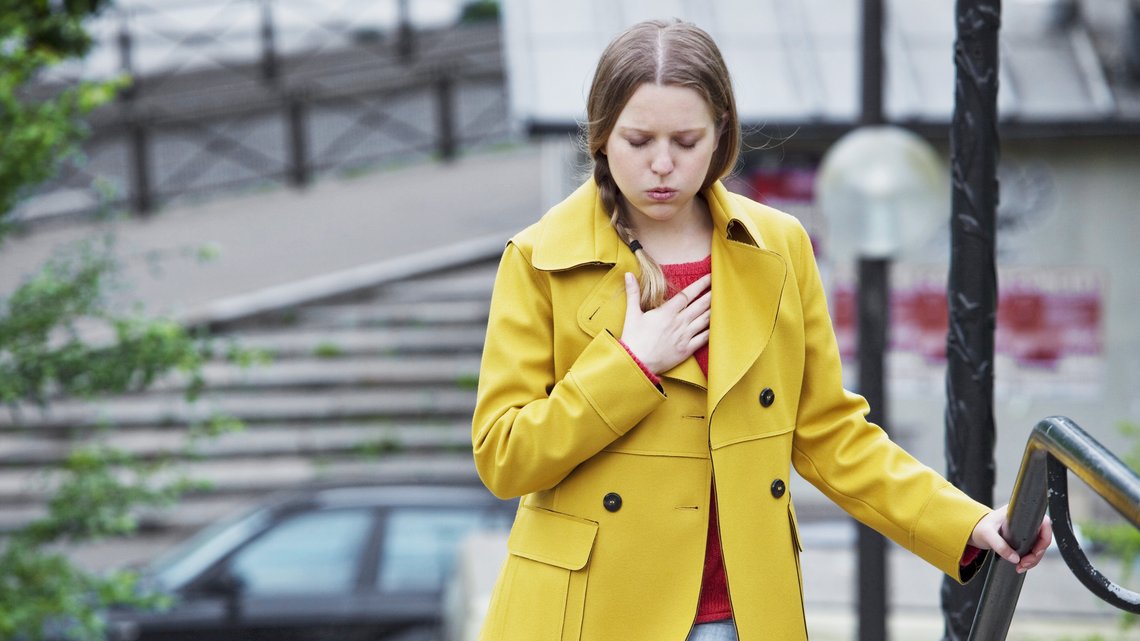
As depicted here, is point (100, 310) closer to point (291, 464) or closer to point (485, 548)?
point (485, 548)

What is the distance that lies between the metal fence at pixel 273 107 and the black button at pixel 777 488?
14.1 metres

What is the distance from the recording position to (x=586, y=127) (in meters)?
2.26

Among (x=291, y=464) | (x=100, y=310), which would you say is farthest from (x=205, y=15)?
(x=100, y=310)

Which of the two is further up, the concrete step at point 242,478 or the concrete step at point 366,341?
the concrete step at point 366,341

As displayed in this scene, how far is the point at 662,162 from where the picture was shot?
2.11m

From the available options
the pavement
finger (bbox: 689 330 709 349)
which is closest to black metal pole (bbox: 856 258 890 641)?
finger (bbox: 689 330 709 349)

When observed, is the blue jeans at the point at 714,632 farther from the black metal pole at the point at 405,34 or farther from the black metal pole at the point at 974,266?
the black metal pole at the point at 405,34

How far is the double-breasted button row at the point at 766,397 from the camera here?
220 cm

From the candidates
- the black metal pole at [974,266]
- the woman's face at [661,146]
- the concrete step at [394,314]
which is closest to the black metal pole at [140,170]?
the concrete step at [394,314]

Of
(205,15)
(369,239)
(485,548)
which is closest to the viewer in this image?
(485,548)

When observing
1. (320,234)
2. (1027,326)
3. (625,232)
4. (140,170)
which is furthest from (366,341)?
(625,232)

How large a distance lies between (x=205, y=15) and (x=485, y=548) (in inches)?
599

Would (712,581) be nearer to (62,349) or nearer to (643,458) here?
(643,458)

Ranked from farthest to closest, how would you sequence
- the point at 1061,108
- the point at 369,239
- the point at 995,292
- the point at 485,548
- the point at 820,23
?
the point at 369,239
the point at 820,23
the point at 1061,108
the point at 485,548
the point at 995,292
